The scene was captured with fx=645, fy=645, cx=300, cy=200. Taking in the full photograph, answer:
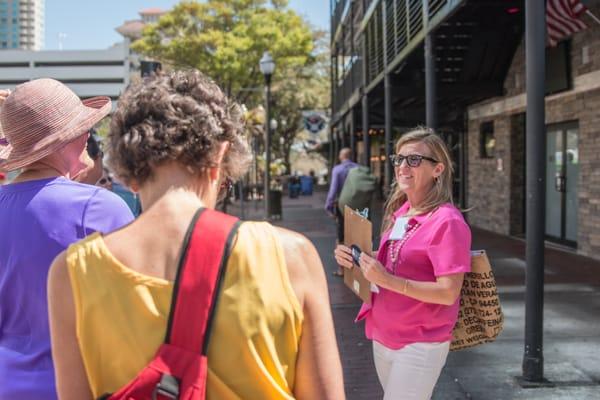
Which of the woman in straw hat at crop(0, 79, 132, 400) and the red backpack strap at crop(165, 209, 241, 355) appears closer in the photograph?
the red backpack strap at crop(165, 209, 241, 355)

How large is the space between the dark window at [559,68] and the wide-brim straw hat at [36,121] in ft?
33.7

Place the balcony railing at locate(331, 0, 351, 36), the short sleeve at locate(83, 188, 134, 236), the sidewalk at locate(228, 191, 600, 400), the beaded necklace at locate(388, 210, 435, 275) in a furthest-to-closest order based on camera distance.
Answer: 1. the balcony railing at locate(331, 0, 351, 36)
2. the sidewalk at locate(228, 191, 600, 400)
3. the beaded necklace at locate(388, 210, 435, 275)
4. the short sleeve at locate(83, 188, 134, 236)

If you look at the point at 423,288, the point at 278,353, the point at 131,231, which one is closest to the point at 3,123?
the point at 131,231

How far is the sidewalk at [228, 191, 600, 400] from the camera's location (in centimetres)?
459

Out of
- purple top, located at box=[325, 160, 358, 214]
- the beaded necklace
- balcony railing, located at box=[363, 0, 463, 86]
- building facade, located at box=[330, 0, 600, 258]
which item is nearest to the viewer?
the beaded necklace

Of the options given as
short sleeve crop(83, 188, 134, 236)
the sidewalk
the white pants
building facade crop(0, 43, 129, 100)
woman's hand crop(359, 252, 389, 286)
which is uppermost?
building facade crop(0, 43, 129, 100)

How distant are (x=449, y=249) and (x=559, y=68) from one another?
9.62 metres

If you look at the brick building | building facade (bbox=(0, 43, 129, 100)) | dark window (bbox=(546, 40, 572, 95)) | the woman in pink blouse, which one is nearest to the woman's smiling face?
the woman in pink blouse

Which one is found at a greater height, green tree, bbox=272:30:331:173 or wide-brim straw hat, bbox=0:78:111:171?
green tree, bbox=272:30:331:173

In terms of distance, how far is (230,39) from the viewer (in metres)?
31.8

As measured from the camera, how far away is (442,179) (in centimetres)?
294

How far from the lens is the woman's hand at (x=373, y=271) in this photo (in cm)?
263

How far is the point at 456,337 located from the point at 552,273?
6795mm

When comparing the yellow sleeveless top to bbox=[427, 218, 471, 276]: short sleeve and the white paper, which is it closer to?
bbox=[427, 218, 471, 276]: short sleeve
